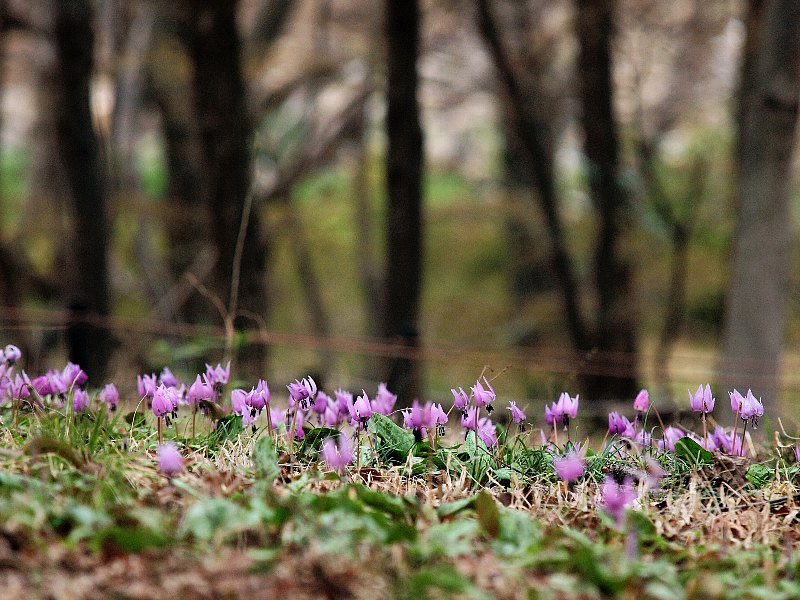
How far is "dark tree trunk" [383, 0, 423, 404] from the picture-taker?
7.05 meters

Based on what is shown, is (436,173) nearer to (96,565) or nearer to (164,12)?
(164,12)

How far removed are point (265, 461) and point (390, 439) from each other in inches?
18.9

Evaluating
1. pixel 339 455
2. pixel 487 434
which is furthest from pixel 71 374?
pixel 487 434

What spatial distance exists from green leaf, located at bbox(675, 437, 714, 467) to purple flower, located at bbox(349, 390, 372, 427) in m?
0.85

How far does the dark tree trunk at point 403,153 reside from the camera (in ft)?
23.1

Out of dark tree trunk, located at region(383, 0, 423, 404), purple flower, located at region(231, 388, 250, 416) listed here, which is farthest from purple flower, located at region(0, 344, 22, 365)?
dark tree trunk, located at region(383, 0, 423, 404)

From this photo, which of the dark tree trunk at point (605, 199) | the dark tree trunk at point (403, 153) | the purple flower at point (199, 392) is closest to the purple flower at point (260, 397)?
the purple flower at point (199, 392)

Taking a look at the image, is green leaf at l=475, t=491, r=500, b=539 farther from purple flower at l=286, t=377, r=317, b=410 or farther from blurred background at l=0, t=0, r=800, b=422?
blurred background at l=0, t=0, r=800, b=422

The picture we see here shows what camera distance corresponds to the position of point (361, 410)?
8.38 ft

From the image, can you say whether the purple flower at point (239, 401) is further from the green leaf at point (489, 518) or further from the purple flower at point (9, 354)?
the green leaf at point (489, 518)

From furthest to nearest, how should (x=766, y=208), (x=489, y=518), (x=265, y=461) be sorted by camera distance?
(x=766, y=208), (x=265, y=461), (x=489, y=518)

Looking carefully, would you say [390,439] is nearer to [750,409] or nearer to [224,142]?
[750,409]

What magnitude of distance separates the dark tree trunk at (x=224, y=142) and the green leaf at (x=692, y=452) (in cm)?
373

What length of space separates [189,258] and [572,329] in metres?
4.58
